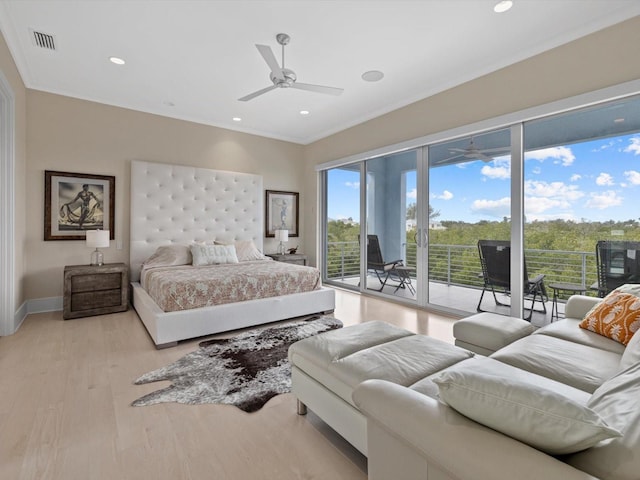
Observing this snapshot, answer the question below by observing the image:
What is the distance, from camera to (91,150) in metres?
4.43

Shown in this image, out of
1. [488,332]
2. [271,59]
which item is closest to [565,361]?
[488,332]

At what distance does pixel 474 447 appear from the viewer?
2.90ft

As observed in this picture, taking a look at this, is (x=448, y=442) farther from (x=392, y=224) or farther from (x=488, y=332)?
(x=392, y=224)

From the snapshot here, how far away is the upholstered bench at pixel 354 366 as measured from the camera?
1.51 m

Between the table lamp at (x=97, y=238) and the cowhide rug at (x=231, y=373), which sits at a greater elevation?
the table lamp at (x=97, y=238)

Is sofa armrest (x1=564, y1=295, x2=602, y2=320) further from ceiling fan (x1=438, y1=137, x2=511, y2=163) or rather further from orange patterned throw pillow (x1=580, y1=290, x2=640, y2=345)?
ceiling fan (x1=438, y1=137, x2=511, y2=163)

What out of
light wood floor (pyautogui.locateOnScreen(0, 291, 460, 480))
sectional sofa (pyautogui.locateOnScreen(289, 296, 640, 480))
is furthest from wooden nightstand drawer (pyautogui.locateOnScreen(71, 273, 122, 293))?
sectional sofa (pyautogui.locateOnScreen(289, 296, 640, 480))

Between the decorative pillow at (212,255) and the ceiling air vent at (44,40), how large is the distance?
2.67m

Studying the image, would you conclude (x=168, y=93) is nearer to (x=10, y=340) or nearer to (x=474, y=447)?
(x=10, y=340)

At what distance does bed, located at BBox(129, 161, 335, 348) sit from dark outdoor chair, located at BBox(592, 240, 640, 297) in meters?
2.85

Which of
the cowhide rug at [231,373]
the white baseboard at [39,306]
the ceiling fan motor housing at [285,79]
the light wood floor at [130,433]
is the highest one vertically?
the ceiling fan motor housing at [285,79]

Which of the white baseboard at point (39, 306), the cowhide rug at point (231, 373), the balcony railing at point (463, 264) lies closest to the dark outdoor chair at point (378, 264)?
the balcony railing at point (463, 264)

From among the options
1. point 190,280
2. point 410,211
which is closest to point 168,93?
point 190,280

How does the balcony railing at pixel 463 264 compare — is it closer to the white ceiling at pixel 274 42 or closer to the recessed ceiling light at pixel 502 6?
the white ceiling at pixel 274 42
